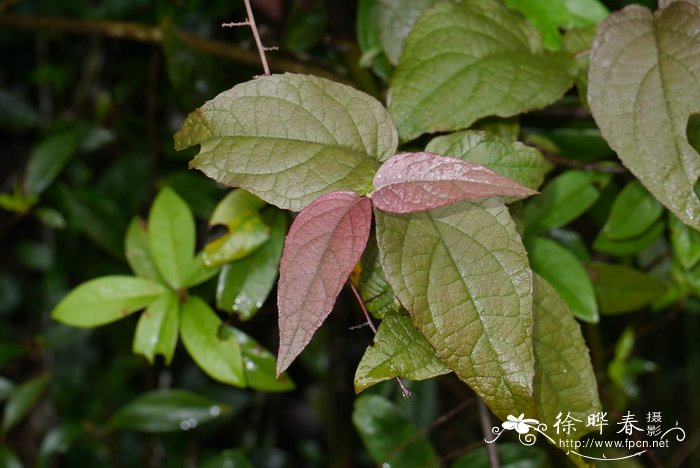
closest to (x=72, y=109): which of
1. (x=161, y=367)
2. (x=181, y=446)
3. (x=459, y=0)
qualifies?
(x=161, y=367)

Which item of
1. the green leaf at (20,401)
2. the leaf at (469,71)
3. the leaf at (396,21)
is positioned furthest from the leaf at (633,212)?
the green leaf at (20,401)

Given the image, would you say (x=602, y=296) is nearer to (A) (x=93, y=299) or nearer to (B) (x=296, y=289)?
(B) (x=296, y=289)

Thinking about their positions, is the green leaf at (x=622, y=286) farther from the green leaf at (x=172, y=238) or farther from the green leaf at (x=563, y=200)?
the green leaf at (x=172, y=238)

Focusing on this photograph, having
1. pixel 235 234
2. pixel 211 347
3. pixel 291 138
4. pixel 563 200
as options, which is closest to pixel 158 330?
pixel 211 347

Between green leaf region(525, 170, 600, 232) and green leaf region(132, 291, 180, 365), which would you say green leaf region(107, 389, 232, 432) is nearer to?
green leaf region(132, 291, 180, 365)

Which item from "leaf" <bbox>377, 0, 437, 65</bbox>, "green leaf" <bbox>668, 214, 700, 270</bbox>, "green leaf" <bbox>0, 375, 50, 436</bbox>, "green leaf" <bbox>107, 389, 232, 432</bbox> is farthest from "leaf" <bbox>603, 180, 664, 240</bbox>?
"green leaf" <bbox>0, 375, 50, 436</bbox>

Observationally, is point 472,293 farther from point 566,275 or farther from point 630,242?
point 630,242

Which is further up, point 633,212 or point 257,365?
point 633,212
